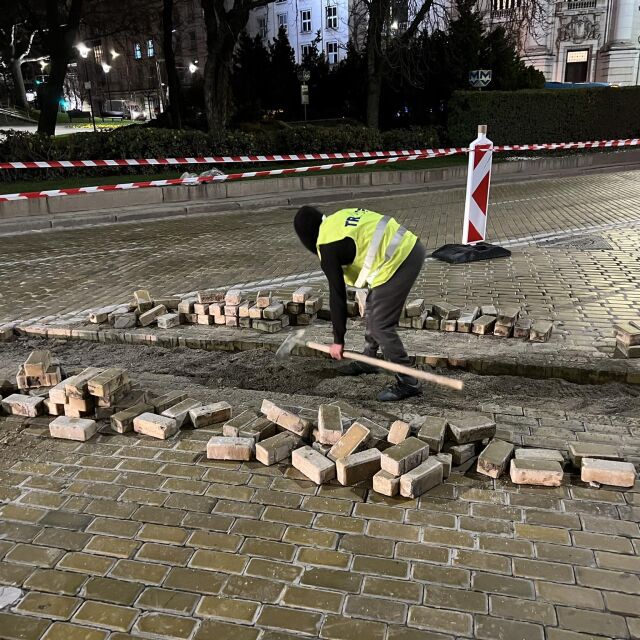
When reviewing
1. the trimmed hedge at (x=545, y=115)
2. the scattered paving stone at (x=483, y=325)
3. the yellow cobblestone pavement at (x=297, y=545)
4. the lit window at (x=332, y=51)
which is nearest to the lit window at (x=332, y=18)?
the lit window at (x=332, y=51)

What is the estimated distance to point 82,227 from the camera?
12.7 m

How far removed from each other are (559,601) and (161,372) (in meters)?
3.63

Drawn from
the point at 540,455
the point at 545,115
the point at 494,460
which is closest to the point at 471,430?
the point at 494,460

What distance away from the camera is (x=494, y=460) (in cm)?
359

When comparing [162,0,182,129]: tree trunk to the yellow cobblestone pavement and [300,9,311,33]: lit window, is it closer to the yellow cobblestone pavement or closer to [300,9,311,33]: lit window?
the yellow cobblestone pavement

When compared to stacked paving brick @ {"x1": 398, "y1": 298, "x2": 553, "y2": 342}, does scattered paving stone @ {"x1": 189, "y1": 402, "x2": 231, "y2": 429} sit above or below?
below

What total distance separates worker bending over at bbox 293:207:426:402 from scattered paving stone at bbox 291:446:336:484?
81 cm

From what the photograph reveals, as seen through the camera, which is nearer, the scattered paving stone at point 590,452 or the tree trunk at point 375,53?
the scattered paving stone at point 590,452

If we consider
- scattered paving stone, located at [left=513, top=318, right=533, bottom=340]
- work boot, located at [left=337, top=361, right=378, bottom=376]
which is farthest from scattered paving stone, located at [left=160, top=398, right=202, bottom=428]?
scattered paving stone, located at [left=513, top=318, right=533, bottom=340]

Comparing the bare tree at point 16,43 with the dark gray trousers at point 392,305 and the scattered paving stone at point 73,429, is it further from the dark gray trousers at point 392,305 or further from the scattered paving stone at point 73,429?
the dark gray trousers at point 392,305

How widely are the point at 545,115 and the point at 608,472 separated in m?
21.4

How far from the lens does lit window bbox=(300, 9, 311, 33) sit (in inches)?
2566

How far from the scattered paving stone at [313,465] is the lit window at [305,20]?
69167 mm

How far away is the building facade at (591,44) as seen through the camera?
144 ft
